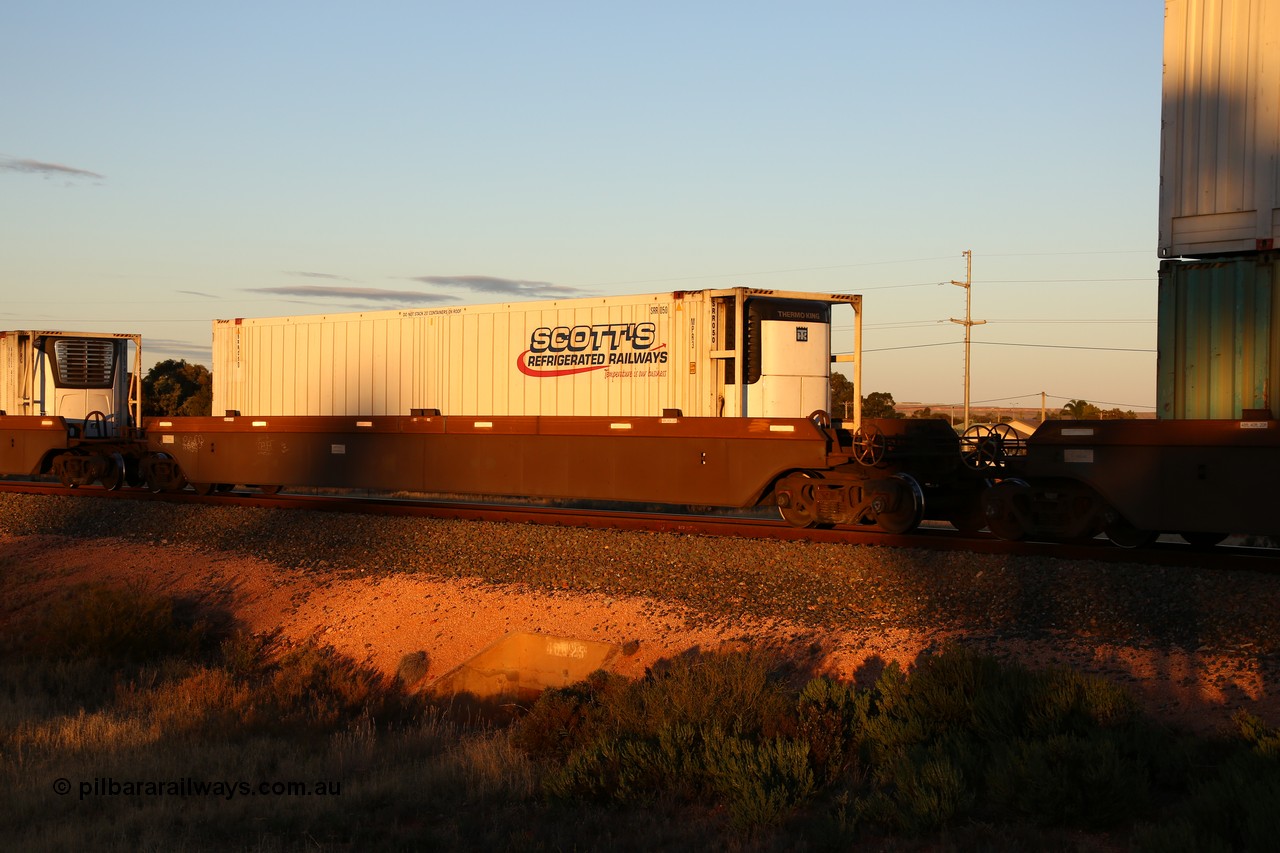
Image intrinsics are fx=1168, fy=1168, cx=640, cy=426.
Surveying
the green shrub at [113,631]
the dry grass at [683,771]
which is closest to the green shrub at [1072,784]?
the dry grass at [683,771]

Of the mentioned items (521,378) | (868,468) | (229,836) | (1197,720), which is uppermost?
(521,378)

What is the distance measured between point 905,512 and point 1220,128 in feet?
18.8

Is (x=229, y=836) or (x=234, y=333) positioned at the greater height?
(x=234, y=333)

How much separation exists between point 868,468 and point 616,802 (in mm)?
9065

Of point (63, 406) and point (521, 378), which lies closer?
point (521, 378)

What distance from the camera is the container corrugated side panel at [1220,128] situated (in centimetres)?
1099

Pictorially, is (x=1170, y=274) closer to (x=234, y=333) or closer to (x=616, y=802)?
(x=616, y=802)

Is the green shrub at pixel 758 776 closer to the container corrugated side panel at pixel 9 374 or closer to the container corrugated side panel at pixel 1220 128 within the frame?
the container corrugated side panel at pixel 1220 128

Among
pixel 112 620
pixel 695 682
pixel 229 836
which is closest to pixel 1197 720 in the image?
pixel 695 682

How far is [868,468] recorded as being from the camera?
15.3 metres

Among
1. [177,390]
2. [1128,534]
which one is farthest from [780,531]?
[177,390]

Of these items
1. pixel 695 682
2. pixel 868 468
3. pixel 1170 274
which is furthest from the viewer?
pixel 868 468

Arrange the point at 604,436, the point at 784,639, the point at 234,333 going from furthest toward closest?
the point at 234,333 → the point at 604,436 → the point at 784,639

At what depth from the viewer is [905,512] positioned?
14734 millimetres
